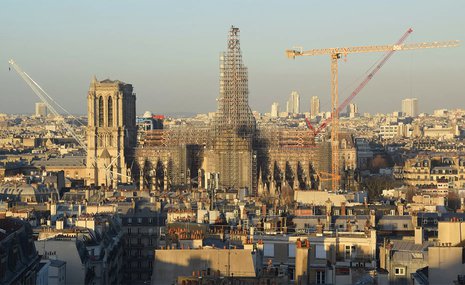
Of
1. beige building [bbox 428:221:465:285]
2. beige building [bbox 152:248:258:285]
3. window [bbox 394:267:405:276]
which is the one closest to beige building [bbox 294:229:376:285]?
window [bbox 394:267:405:276]

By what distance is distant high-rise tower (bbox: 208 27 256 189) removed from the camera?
393 feet

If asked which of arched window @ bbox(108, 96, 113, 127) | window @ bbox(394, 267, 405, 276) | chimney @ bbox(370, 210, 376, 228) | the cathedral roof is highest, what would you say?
arched window @ bbox(108, 96, 113, 127)

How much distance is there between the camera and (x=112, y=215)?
52.0 m

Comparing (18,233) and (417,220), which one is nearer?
(18,233)

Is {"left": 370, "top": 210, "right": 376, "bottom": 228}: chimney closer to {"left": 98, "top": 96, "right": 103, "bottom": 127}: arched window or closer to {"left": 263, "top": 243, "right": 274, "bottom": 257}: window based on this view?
{"left": 263, "top": 243, "right": 274, "bottom": 257}: window

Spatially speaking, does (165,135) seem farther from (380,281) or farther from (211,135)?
(380,281)

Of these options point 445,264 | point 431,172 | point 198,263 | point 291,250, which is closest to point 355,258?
point 291,250

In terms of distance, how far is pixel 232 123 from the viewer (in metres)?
124

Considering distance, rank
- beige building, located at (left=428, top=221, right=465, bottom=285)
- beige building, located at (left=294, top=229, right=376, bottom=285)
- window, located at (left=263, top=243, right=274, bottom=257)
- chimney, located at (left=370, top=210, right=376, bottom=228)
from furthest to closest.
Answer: chimney, located at (left=370, top=210, right=376, bottom=228)
window, located at (left=263, top=243, right=274, bottom=257)
beige building, located at (left=294, top=229, right=376, bottom=285)
beige building, located at (left=428, top=221, right=465, bottom=285)

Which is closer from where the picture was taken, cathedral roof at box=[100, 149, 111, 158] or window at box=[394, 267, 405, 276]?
window at box=[394, 267, 405, 276]

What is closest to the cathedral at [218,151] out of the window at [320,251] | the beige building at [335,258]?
the beige building at [335,258]

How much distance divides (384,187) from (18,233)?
63.8 metres

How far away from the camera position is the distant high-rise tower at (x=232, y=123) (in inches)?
4719

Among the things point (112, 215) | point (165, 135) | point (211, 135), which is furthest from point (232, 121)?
point (112, 215)
